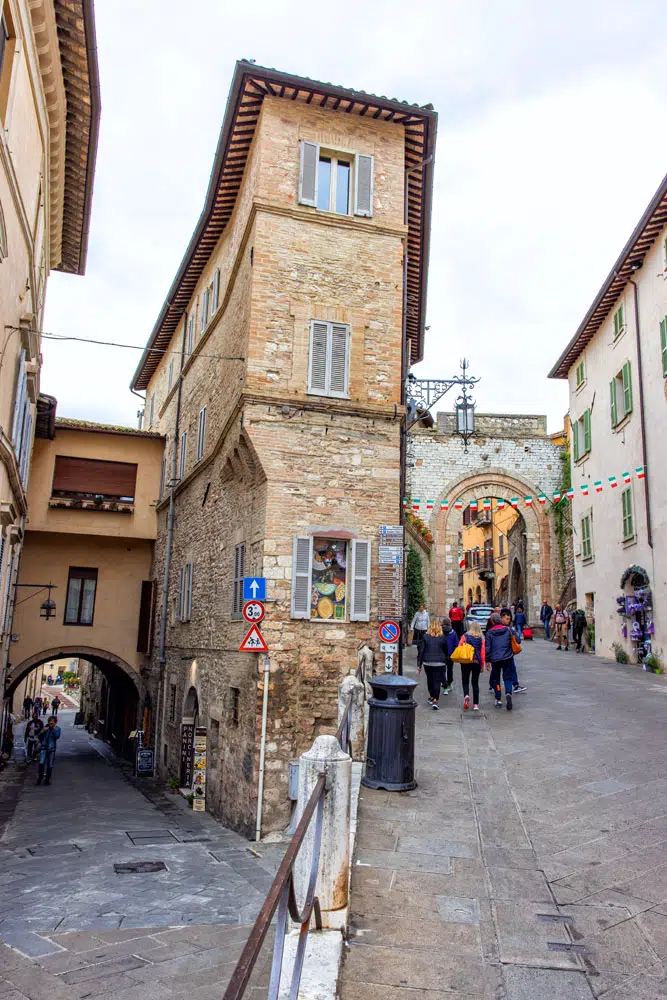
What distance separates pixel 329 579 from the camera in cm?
1320

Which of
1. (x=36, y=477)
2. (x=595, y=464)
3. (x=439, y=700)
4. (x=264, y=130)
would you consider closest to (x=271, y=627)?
(x=439, y=700)

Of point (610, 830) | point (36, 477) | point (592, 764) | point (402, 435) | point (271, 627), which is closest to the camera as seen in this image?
point (610, 830)

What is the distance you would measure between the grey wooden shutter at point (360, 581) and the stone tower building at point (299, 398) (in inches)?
1.0

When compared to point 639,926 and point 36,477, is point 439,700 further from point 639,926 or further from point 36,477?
point 36,477

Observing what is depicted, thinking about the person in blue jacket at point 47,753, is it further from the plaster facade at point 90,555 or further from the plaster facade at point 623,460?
the plaster facade at point 623,460

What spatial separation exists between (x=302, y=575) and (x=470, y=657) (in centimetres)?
314

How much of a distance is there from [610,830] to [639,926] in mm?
1850

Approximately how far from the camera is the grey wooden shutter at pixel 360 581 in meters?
13.1

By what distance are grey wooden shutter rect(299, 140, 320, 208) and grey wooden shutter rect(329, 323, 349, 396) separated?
2.57m

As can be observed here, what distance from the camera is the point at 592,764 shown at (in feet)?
28.5

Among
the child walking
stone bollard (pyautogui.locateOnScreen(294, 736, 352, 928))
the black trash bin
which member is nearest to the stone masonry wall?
the child walking

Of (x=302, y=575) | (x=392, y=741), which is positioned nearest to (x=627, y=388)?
(x=302, y=575)

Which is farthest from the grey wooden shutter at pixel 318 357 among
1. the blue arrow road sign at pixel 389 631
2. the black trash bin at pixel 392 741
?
the black trash bin at pixel 392 741

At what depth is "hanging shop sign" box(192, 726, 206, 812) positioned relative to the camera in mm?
15484
